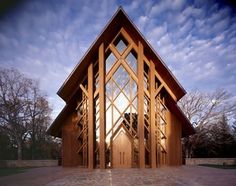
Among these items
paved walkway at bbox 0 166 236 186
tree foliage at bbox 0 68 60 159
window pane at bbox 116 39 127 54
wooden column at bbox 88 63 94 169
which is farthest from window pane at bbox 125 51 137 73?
tree foliage at bbox 0 68 60 159

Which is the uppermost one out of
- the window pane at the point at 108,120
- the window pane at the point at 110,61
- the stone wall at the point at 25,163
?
the window pane at the point at 110,61

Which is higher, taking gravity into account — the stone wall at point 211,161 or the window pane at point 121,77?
the window pane at point 121,77

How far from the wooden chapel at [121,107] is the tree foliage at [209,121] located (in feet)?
51.3

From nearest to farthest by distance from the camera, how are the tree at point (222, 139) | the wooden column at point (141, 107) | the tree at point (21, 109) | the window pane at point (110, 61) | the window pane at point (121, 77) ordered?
the wooden column at point (141, 107), the window pane at point (121, 77), the window pane at point (110, 61), the tree at point (21, 109), the tree at point (222, 139)

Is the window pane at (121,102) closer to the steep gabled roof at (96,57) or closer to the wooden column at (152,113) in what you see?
the wooden column at (152,113)

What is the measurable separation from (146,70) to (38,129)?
18.8 meters

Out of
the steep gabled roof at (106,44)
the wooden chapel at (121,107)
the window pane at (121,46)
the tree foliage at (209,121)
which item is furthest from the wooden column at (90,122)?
the tree foliage at (209,121)

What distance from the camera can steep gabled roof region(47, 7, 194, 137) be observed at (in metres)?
13.9

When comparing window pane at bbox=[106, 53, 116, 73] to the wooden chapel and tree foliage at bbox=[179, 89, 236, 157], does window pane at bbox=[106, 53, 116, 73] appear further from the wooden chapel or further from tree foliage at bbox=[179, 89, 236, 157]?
tree foliage at bbox=[179, 89, 236, 157]

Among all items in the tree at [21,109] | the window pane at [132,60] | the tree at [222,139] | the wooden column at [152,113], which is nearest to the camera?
the wooden column at [152,113]

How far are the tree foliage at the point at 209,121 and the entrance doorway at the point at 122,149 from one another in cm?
1842

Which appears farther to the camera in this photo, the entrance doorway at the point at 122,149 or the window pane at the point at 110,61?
the window pane at the point at 110,61

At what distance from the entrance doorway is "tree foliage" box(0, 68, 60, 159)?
15.0 m

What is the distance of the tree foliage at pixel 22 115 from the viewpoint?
81.7 feet
